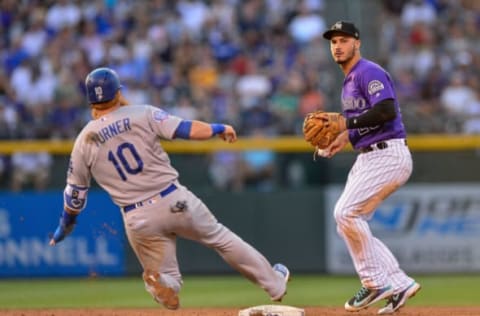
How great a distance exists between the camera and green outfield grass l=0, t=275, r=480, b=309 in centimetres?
1048

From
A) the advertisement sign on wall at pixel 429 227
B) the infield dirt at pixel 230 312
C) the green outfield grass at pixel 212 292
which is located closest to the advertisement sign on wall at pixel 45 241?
the green outfield grass at pixel 212 292

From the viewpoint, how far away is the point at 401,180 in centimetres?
775

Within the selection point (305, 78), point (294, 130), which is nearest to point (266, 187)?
point (294, 130)

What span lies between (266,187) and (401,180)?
5.94 m

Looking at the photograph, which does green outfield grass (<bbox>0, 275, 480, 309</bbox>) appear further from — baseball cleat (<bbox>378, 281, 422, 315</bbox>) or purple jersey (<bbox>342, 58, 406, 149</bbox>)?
purple jersey (<bbox>342, 58, 406, 149</bbox>)

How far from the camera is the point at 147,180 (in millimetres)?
7395

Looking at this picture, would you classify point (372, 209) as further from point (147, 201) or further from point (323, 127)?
point (147, 201)

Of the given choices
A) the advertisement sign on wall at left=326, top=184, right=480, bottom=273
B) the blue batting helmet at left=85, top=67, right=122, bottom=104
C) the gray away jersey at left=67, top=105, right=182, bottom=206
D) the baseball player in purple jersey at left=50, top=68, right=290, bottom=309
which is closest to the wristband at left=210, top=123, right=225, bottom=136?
the baseball player in purple jersey at left=50, top=68, right=290, bottom=309

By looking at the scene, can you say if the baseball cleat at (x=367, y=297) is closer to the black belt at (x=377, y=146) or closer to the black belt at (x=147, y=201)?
the black belt at (x=377, y=146)

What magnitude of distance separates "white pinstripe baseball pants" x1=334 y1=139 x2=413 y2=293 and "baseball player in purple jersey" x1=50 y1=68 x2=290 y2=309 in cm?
63

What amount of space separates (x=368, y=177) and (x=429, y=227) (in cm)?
593

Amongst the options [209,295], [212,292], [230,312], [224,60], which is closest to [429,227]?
[212,292]

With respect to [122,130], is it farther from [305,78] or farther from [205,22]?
[205,22]

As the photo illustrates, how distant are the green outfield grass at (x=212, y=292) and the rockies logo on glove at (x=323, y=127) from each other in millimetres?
2712
